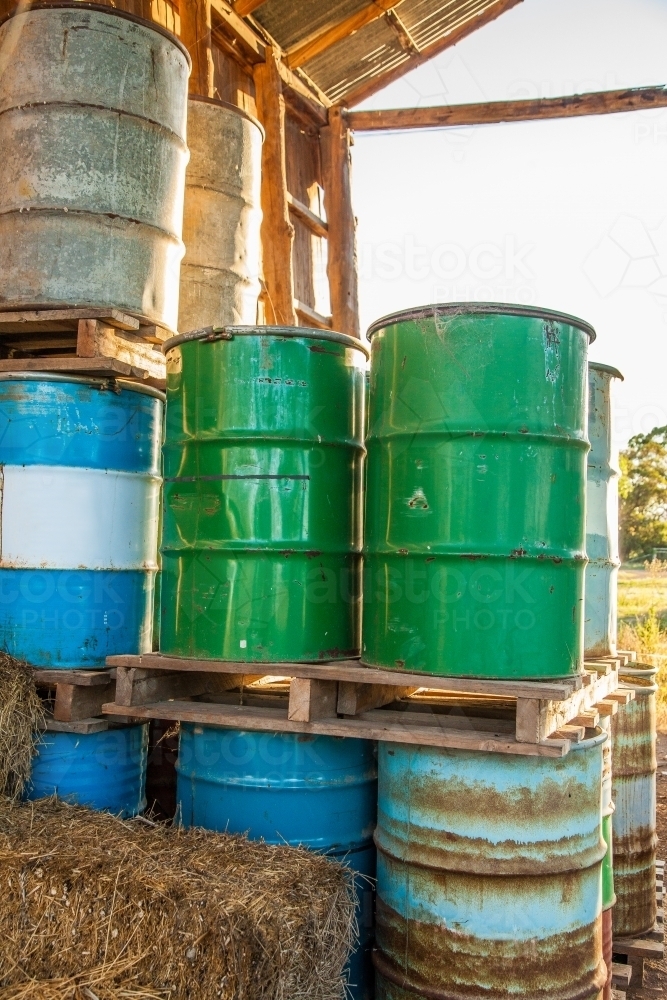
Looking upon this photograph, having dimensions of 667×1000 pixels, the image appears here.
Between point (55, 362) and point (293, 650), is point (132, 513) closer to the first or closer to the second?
point (55, 362)

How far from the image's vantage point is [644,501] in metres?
24.2

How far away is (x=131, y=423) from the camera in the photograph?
13.4ft

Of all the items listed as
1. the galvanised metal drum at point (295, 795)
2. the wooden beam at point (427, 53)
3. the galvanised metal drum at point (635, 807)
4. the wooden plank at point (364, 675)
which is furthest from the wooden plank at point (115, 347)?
the wooden beam at point (427, 53)

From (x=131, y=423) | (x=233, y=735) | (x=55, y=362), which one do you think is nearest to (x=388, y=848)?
(x=233, y=735)

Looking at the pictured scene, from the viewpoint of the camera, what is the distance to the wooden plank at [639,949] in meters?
4.38

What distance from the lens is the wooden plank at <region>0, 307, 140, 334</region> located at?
A: 3.90 meters

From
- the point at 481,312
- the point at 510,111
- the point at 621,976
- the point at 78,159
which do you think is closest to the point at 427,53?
the point at 510,111

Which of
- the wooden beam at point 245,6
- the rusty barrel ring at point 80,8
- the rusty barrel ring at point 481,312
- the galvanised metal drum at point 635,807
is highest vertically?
the wooden beam at point 245,6

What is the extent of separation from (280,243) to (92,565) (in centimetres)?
409

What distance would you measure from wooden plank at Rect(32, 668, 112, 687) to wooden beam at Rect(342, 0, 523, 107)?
662cm

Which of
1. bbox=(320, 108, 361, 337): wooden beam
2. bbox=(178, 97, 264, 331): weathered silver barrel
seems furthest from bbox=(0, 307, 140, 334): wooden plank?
bbox=(320, 108, 361, 337): wooden beam

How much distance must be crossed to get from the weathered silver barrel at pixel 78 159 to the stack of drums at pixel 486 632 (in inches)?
58.6

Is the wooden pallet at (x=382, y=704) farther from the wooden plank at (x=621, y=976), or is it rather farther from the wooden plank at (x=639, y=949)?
the wooden plank at (x=639, y=949)

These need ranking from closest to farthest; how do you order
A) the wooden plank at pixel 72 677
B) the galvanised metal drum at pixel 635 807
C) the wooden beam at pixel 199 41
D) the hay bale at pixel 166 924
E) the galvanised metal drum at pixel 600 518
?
the hay bale at pixel 166 924 → the wooden plank at pixel 72 677 → the galvanised metal drum at pixel 600 518 → the galvanised metal drum at pixel 635 807 → the wooden beam at pixel 199 41
